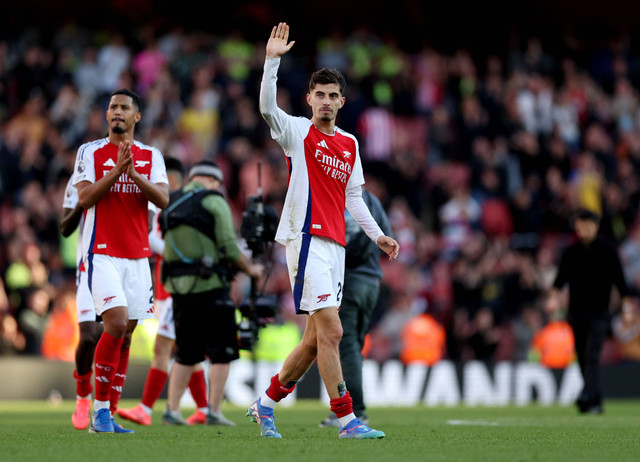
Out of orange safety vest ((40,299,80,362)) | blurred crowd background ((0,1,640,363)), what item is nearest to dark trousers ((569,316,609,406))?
blurred crowd background ((0,1,640,363))

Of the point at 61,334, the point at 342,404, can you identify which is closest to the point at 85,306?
the point at 342,404

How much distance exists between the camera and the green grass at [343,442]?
6.67m

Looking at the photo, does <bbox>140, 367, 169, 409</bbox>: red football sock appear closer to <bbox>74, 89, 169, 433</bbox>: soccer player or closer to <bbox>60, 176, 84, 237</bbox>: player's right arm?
<bbox>74, 89, 169, 433</bbox>: soccer player

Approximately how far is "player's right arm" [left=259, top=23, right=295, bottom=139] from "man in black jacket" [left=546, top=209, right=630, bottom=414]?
23.3 ft

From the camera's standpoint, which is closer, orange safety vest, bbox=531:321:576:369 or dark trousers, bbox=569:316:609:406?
dark trousers, bbox=569:316:609:406

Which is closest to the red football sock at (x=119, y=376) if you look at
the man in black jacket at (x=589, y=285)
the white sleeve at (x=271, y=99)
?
the white sleeve at (x=271, y=99)

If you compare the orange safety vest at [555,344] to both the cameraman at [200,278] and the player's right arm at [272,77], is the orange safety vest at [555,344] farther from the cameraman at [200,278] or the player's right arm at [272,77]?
the player's right arm at [272,77]

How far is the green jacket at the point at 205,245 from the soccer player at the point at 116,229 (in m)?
1.73

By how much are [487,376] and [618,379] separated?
7.01 ft

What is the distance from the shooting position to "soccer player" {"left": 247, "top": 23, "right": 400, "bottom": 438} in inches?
306

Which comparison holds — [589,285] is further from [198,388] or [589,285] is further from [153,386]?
[153,386]

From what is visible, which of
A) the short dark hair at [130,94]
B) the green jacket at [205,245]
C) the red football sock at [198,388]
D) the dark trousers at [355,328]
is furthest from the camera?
the red football sock at [198,388]

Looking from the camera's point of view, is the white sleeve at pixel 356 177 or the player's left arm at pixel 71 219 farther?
the player's left arm at pixel 71 219

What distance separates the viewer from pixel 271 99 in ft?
24.9
